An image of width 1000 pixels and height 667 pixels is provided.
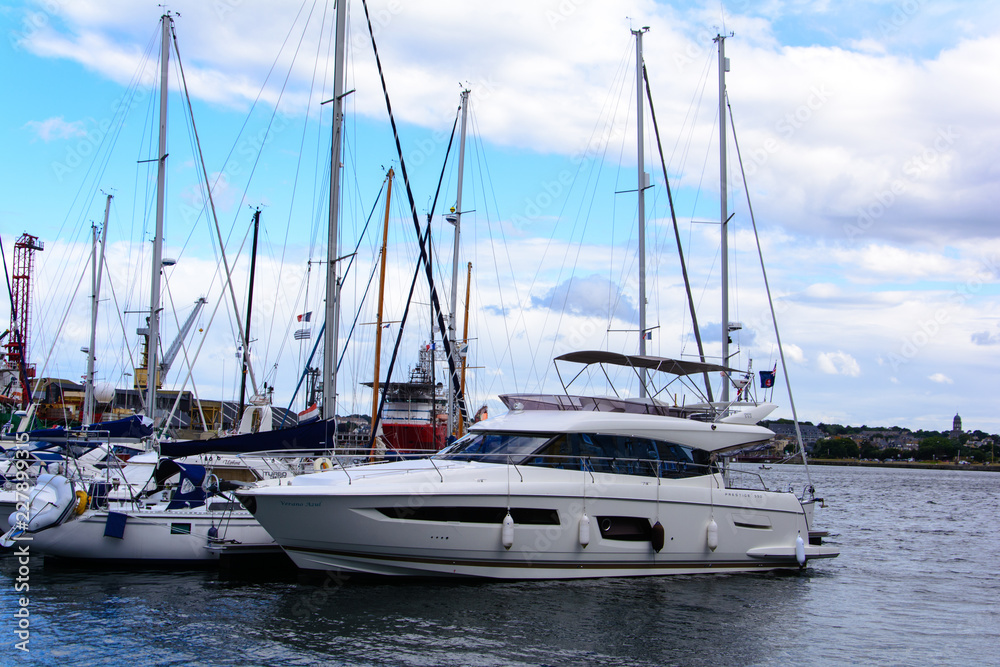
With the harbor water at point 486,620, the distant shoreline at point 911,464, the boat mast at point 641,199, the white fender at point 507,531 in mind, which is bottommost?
the distant shoreline at point 911,464

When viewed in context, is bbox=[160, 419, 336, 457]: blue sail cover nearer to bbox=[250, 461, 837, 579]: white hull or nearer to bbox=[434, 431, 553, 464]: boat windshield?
bbox=[250, 461, 837, 579]: white hull

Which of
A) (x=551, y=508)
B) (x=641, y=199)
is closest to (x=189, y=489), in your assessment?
(x=551, y=508)

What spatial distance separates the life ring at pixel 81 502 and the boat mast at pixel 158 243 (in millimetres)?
6302

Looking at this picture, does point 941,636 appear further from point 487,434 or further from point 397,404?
point 397,404

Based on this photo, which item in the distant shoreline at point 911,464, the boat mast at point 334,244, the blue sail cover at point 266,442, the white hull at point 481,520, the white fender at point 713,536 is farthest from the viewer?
the distant shoreline at point 911,464

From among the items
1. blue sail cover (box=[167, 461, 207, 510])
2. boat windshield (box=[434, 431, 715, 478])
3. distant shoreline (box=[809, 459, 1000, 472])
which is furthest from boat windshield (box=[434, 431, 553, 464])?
distant shoreline (box=[809, 459, 1000, 472])

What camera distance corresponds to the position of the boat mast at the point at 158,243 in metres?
21.4

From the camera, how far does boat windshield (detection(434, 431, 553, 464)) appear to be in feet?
46.8

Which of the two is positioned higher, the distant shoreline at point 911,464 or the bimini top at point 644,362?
the bimini top at point 644,362

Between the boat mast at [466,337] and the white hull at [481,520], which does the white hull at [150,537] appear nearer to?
the white hull at [481,520]

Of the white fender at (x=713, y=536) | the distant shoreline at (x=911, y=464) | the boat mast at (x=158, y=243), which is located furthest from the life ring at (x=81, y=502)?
the distant shoreline at (x=911, y=464)

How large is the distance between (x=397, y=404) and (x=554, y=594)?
38525mm

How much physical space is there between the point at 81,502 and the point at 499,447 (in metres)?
7.77

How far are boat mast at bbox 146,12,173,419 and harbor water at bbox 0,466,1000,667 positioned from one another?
683cm
